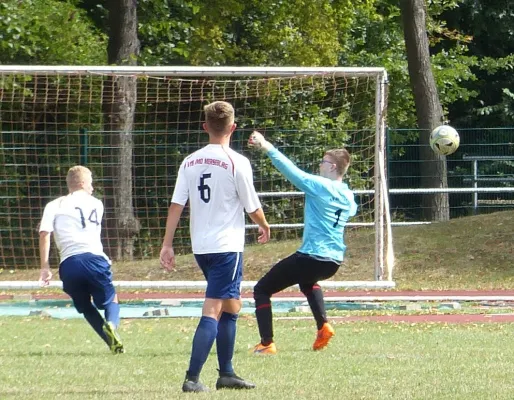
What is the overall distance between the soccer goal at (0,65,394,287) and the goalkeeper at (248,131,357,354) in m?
7.46

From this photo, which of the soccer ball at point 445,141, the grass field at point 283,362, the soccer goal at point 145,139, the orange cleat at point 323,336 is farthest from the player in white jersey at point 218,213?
the soccer ball at point 445,141

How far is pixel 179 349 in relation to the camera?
30.8ft

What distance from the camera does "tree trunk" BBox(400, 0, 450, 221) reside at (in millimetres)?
21984

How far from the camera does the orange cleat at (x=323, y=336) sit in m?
9.08

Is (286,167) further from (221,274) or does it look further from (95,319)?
(95,319)

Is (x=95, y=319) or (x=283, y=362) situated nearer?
(x=283, y=362)

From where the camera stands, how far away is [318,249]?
9.21 meters

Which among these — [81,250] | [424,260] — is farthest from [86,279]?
[424,260]

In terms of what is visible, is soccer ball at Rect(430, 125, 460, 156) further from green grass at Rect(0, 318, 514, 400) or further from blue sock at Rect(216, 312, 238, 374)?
blue sock at Rect(216, 312, 238, 374)

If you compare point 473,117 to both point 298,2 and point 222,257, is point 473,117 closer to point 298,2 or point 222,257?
point 298,2

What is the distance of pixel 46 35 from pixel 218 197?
15130 millimetres

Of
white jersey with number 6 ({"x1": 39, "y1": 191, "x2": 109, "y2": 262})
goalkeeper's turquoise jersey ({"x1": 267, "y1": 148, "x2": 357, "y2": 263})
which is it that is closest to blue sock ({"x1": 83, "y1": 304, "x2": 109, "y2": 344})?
white jersey with number 6 ({"x1": 39, "y1": 191, "x2": 109, "y2": 262})

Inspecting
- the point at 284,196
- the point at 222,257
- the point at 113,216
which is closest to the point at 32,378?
the point at 222,257

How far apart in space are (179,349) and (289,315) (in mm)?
3117
